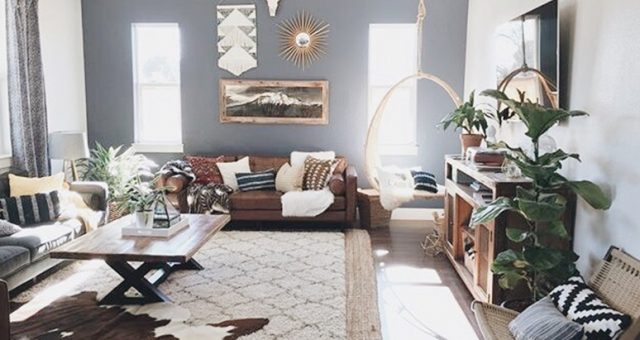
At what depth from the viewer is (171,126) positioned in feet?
20.7

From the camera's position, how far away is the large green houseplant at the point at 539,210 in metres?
2.59

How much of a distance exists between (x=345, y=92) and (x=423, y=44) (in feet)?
3.45

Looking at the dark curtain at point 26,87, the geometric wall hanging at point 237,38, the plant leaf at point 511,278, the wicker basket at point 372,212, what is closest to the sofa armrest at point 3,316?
the plant leaf at point 511,278

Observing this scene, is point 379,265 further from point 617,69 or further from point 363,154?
point 617,69

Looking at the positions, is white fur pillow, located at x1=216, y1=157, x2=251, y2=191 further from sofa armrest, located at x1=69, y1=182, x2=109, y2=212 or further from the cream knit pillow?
sofa armrest, located at x1=69, y1=182, x2=109, y2=212

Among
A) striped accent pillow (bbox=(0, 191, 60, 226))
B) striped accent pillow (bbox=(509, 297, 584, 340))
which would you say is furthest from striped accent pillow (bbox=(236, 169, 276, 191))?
striped accent pillow (bbox=(509, 297, 584, 340))

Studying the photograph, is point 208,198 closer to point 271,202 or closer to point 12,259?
point 271,202

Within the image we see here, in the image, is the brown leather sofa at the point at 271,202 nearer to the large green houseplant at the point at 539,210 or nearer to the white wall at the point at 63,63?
the white wall at the point at 63,63

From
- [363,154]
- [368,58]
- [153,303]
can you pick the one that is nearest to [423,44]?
[368,58]

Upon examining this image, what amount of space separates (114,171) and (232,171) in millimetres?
1276

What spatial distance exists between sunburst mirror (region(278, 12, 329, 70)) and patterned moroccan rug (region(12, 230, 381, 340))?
243 cm

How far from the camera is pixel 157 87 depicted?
6.23m

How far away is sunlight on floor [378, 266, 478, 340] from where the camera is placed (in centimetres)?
308

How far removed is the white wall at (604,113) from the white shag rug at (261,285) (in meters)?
1.57
